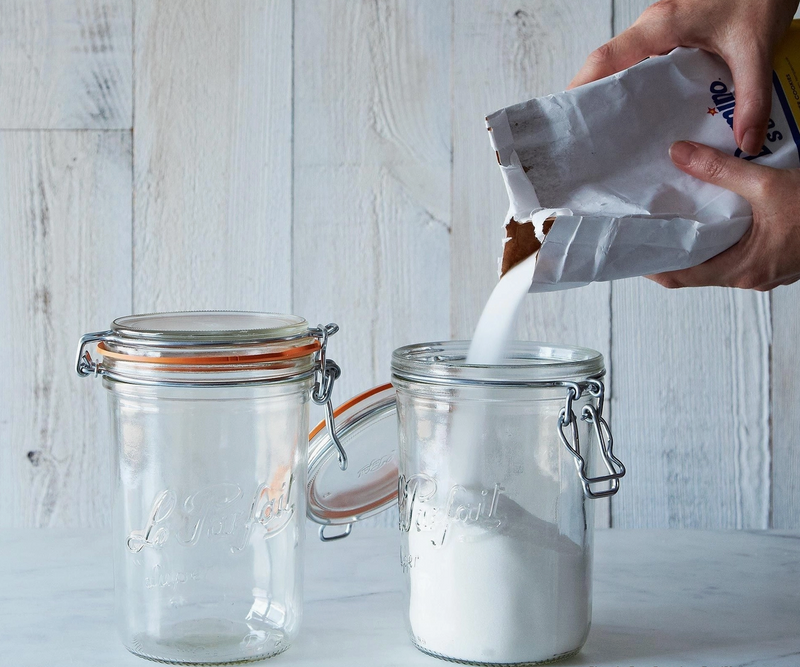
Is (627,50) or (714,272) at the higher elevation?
(627,50)

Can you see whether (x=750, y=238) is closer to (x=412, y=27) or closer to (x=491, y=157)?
(x=491, y=157)

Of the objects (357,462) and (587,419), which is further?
(357,462)

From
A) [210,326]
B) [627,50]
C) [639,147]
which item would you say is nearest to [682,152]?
[639,147]

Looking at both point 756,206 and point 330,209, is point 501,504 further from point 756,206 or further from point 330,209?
point 330,209

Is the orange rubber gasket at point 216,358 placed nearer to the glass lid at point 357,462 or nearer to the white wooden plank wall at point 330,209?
the glass lid at point 357,462

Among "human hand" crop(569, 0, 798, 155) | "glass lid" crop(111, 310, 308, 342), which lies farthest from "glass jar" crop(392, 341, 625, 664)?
"human hand" crop(569, 0, 798, 155)

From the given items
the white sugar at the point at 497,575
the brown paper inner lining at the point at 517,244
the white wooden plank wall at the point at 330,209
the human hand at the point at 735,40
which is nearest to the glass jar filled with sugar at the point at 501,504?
the white sugar at the point at 497,575

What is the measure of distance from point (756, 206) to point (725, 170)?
4 centimetres

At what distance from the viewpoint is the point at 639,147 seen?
644mm

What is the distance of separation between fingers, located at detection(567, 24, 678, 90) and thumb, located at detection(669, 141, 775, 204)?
0.36 ft

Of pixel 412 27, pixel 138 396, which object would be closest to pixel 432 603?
pixel 138 396

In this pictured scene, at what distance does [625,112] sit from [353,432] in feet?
1.11

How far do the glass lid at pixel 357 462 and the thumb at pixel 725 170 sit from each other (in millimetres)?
302

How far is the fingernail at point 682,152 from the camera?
0.63m
